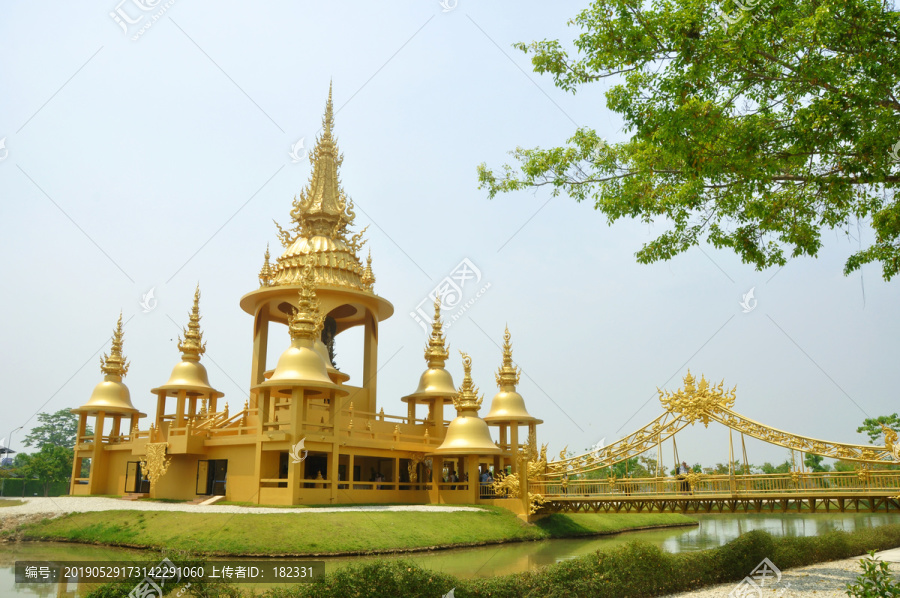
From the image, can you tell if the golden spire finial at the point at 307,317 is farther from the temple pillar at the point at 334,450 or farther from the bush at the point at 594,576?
the bush at the point at 594,576

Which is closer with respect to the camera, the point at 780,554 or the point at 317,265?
the point at 780,554

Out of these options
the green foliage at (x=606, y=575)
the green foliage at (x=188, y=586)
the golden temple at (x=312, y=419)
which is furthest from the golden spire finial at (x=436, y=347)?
the green foliage at (x=188, y=586)

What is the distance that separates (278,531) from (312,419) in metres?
7.35

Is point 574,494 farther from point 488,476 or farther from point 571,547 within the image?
point 488,476

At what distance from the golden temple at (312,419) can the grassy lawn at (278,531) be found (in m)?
2.74

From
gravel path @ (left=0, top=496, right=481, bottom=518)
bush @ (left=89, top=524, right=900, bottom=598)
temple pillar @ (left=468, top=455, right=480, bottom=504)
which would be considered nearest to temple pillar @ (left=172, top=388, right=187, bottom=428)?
gravel path @ (left=0, top=496, right=481, bottom=518)

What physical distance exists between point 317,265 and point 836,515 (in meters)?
32.0

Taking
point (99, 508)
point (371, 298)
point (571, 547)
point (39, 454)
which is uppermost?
point (371, 298)

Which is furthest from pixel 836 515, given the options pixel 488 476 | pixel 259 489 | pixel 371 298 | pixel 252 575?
pixel 252 575

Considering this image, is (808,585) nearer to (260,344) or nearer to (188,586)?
(188,586)

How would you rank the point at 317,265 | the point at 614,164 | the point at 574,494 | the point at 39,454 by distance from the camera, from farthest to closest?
the point at 39,454 → the point at 317,265 → the point at 574,494 → the point at 614,164

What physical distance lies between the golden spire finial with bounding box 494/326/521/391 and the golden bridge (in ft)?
12.3

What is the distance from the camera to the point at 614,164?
12.9 metres

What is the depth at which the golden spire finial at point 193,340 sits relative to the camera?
91.9 feet
